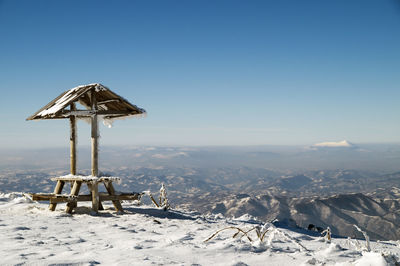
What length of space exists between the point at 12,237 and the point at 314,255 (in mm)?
5916

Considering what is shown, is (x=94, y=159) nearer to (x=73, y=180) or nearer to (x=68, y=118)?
(x=73, y=180)

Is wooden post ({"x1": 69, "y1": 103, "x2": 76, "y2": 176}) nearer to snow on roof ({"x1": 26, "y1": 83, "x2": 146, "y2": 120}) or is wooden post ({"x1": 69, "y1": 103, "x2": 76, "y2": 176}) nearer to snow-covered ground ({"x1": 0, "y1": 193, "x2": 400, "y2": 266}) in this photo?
snow on roof ({"x1": 26, "y1": 83, "x2": 146, "y2": 120})

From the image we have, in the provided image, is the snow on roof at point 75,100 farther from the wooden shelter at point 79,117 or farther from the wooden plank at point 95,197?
the wooden plank at point 95,197

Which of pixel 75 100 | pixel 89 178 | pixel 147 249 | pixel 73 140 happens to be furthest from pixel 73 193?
pixel 147 249

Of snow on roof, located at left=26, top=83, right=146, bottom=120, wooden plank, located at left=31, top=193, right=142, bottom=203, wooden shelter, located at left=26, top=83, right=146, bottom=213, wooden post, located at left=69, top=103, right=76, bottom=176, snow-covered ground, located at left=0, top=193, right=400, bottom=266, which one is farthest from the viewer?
wooden post, located at left=69, top=103, right=76, bottom=176

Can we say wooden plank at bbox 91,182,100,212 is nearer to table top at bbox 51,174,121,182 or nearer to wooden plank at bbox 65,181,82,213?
table top at bbox 51,174,121,182

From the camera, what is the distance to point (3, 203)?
42.1ft

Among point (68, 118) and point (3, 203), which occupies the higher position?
point (68, 118)

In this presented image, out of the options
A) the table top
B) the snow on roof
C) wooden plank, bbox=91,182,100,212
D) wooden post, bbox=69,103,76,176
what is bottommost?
wooden plank, bbox=91,182,100,212

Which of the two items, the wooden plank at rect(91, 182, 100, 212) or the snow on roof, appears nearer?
the wooden plank at rect(91, 182, 100, 212)

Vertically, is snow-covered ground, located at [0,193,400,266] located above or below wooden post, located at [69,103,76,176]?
below

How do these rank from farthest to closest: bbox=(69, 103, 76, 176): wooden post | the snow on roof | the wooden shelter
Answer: bbox=(69, 103, 76, 176): wooden post
the snow on roof
the wooden shelter

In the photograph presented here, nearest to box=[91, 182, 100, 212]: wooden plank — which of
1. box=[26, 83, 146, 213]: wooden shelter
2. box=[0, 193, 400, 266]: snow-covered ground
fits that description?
box=[26, 83, 146, 213]: wooden shelter

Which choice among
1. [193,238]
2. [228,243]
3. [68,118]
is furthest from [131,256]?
[68,118]
